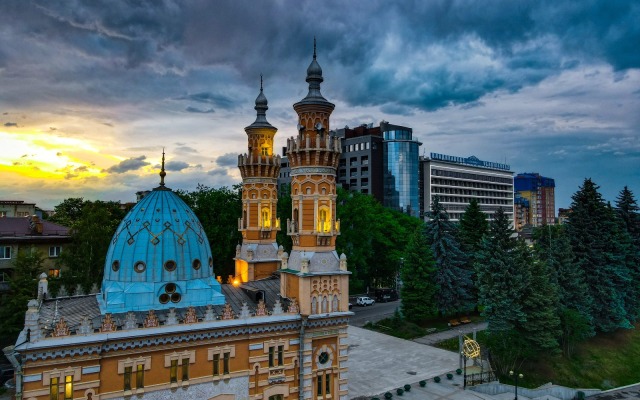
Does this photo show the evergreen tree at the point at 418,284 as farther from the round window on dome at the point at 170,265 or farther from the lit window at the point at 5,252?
the lit window at the point at 5,252

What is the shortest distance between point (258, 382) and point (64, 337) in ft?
31.4

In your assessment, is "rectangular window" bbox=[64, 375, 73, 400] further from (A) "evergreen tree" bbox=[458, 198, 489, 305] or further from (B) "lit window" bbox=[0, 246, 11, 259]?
(A) "evergreen tree" bbox=[458, 198, 489, 305]

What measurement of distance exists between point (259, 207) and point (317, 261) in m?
11.6

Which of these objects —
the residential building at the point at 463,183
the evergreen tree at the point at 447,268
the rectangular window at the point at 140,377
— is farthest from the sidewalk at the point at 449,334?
the residential building at the point at 463,183

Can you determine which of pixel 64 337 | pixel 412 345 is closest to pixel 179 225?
pixel 64 337

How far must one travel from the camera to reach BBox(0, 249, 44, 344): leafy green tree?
105 feet

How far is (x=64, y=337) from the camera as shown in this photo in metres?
19.2

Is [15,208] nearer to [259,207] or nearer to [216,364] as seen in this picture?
[259,207]

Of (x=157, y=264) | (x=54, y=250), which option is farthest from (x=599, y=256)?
(x=54, y=250)

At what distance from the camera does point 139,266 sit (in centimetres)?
2339

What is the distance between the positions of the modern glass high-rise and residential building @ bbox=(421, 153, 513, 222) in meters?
7.14

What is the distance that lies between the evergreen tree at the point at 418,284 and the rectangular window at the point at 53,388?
32.5m

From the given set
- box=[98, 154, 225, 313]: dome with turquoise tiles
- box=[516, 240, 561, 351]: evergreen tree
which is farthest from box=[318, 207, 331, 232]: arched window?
box=[516, 240, 561, 351]: evergreen tree

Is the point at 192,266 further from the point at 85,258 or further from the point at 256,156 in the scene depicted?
the point at 85,258
